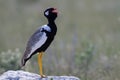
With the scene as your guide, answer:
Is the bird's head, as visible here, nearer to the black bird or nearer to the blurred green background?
the black bird

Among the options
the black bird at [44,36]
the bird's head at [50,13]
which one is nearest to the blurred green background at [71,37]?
the black bird at [44,36]

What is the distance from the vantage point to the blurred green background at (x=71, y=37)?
42.7ft

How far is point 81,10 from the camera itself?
23203 mm

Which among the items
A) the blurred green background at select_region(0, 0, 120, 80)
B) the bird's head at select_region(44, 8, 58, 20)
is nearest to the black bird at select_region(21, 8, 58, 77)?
the bird's head at select_region(44, 8, 58, 20)

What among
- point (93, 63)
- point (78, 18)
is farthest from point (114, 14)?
point (93, 63)

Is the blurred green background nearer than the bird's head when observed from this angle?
No

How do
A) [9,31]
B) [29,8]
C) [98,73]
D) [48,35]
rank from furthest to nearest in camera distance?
1. [29,8]
2. [9,31]
3. [98,73]
4. [48,35]

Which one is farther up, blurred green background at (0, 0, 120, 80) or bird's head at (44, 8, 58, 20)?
bird's head at (44, 8, 58, 20)

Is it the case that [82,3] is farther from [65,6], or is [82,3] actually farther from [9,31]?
[9,31]

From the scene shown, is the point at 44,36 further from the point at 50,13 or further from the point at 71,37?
the point at 71,37

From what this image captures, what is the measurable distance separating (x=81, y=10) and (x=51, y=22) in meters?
14.1

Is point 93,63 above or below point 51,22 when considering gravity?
below

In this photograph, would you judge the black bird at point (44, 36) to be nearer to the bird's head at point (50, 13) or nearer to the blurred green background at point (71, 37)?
the bird's head at point (50, 13)

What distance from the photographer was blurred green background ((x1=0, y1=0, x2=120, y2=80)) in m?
13.0
